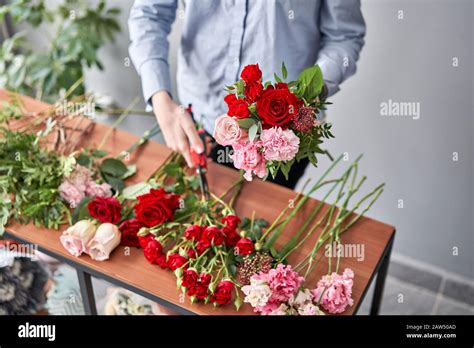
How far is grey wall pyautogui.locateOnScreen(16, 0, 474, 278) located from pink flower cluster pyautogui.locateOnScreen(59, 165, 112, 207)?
0.61 meters

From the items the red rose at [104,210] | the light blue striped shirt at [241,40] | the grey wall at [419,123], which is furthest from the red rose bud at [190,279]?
the grey wall at [419,123]

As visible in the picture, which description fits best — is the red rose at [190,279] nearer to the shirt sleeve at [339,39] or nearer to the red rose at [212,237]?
the red rose at [212,237]

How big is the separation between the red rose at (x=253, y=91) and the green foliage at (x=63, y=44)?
1382mm

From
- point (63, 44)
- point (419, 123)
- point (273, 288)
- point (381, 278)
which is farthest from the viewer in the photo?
point (63, 44)

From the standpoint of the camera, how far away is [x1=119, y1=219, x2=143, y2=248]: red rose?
121 cm

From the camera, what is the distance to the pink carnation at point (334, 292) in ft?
3.61

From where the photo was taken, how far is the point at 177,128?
4.30 ft

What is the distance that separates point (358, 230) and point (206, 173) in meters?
0.38

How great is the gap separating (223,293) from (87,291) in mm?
362

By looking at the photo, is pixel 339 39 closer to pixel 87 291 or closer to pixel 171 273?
pixel 171 273

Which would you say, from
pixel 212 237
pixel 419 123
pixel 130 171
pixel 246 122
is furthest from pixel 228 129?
pixel 419 123

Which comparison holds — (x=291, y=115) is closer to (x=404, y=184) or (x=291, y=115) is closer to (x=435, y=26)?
(x=435, y=26)

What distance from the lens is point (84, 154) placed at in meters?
1.35

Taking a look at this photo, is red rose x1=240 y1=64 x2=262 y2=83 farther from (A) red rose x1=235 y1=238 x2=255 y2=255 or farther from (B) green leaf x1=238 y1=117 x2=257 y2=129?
(A) red rose x1=235 y1=238 x2=255 y2=255
